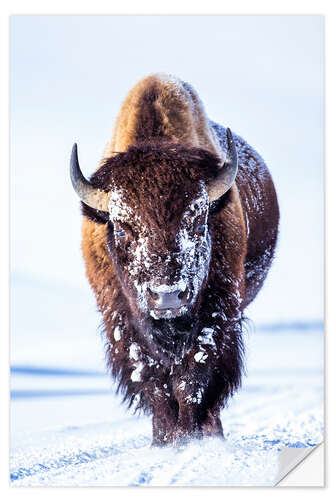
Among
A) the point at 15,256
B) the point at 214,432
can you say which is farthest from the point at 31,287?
the point at 214,432

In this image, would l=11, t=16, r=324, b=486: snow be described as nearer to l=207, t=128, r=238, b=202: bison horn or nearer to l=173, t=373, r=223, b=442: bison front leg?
l=173, t=373, r=223, b=442: bison front leg

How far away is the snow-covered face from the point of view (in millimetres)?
3143

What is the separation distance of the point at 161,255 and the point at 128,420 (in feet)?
3.48

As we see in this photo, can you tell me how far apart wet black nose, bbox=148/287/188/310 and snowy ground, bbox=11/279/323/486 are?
2.66ft

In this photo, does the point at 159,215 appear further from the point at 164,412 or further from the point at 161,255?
the point at 164,412

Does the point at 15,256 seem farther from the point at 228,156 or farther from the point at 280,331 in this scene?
the point at 280,331

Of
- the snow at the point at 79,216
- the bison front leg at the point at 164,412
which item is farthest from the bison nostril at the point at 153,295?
the snow at the point at 79,216

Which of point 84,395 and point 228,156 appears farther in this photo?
point 84,395

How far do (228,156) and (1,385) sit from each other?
5.16ft

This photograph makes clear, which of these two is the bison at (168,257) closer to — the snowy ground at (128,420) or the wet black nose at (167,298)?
the wet black nose at (167,298)

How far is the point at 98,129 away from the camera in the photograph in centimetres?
398

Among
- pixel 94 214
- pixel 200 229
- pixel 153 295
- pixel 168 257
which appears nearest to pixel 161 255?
pixel 168 257

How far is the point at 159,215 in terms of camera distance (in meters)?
3.25

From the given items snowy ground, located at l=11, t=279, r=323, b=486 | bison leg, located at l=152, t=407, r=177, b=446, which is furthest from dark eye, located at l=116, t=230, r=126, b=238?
bison leg, located at l=152, t=407, r=177, b=446
